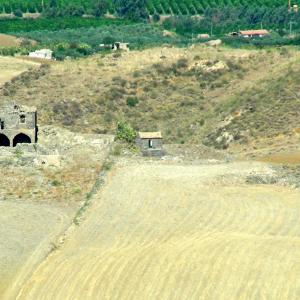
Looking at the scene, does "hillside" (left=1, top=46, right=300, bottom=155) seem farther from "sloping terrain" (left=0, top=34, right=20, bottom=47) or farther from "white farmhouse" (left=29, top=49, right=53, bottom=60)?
"sloping terrain" (left=0, top=34, right=20, bottom=47)

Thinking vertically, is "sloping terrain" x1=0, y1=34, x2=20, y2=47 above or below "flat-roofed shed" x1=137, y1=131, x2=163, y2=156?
below

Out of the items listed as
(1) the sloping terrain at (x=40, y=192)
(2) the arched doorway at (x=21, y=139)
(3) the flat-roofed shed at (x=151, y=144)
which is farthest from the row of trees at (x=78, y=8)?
(3) the flat-roofed shed at (x=151, y=144)

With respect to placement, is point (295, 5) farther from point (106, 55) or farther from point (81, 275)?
point (81, 275)

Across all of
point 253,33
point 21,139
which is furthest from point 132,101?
point 253,33

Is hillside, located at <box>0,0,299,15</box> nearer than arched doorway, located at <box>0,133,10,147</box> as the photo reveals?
No

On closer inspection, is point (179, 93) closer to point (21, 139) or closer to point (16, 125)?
point (21, 139)

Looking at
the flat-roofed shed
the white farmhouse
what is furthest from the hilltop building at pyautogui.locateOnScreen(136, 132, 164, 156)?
the white farmhouse
